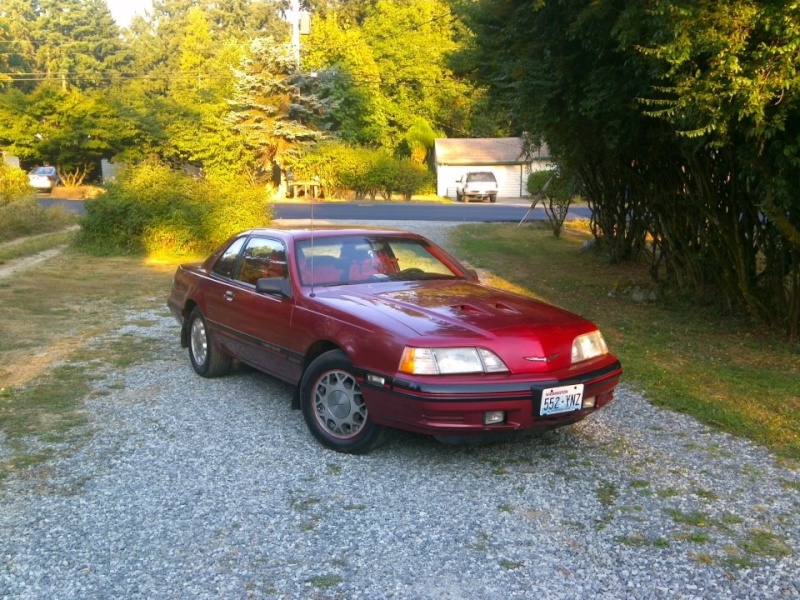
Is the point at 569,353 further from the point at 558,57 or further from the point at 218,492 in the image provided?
the point at 558,57

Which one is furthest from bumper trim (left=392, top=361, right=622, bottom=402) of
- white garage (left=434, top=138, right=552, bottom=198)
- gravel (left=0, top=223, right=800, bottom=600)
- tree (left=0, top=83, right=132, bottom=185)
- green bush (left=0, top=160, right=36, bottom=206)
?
tree (left=0, top=83, right=132, bottom=185)

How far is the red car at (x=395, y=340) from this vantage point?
4.46 meters

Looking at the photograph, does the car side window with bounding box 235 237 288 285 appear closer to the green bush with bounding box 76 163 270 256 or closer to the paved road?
the green bush with bounding box 76 163 270 256

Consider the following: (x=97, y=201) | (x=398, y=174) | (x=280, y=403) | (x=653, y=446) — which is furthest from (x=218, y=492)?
Answer: (x=398, y=174)

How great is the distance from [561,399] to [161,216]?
14123 mm

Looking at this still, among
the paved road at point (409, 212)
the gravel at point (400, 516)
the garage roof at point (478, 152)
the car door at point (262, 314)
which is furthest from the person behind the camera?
the garage roof at point (478, 152)

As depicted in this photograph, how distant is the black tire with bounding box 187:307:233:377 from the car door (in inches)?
20.5

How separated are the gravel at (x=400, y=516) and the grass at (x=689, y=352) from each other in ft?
1.53

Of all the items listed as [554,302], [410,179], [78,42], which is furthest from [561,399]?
[78,42]

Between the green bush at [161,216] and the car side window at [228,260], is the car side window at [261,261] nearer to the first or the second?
the car side window at [228,260]

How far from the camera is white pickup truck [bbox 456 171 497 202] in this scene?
4134 cm

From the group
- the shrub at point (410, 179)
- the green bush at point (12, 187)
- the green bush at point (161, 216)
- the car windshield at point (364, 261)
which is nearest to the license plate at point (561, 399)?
the car windshield at point (364, 261)

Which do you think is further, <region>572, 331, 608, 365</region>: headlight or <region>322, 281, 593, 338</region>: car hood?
<region>572, 331, 608, 365</region>: headlight

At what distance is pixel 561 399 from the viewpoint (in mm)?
4602
